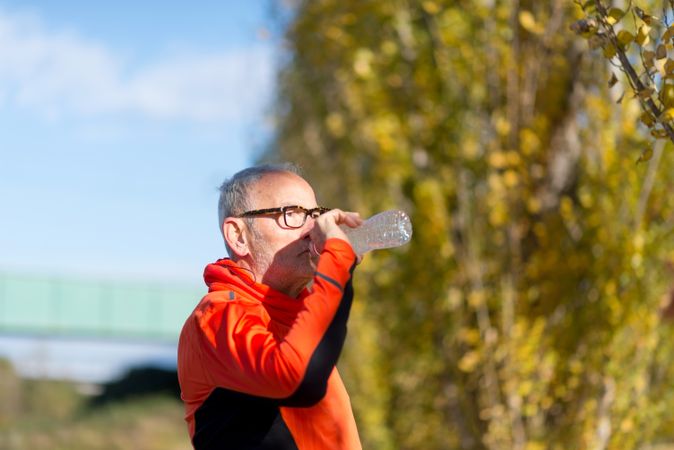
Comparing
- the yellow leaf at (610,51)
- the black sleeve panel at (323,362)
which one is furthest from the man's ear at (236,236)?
the yellow leaf at (610,51)

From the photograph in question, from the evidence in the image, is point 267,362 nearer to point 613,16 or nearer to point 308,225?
point 308,225

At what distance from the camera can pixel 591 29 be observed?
2.45 meters

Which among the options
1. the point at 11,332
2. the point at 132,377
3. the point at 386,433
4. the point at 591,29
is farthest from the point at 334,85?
the point at 132,377

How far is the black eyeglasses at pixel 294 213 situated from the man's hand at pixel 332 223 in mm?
92

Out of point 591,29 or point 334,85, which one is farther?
point 334,85

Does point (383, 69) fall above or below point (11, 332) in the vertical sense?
above

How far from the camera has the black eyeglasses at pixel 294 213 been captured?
7.45ft

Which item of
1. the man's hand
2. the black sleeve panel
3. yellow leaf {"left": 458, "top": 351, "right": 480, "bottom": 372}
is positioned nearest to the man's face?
the man's hand

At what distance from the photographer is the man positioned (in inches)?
79.6

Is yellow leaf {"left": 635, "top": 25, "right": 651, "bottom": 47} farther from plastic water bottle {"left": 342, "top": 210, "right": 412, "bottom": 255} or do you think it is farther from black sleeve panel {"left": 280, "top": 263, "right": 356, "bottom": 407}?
black sleeve panel {"left": 280, "top": 263, "right": 356, "bottom": 407}

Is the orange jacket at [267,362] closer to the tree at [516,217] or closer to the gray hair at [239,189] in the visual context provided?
the gray hair at [239,189]

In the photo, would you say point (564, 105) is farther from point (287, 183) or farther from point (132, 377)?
point (132, 377)

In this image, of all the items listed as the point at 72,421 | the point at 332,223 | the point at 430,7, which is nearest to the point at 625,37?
the point at 332,223

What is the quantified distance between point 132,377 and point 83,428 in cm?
248
